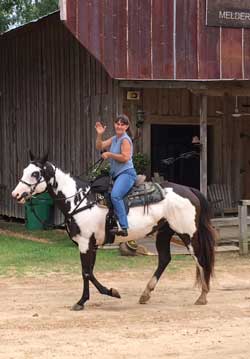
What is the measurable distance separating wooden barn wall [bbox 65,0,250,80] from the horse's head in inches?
222

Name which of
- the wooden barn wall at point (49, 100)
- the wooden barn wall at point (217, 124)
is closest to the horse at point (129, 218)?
the wooden barn wall at point (49, 100)

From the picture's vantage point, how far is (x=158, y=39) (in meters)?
14.4

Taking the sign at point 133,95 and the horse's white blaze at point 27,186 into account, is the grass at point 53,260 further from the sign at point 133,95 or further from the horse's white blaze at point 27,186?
the sign at point 133,95

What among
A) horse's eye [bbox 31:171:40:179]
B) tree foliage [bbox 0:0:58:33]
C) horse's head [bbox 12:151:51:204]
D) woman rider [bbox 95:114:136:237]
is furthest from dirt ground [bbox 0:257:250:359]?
tree foliage [bbox 0:0:58:33]

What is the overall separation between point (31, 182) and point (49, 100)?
30.9ft

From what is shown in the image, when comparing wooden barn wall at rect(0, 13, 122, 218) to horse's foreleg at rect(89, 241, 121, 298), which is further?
wooden barn wall at rect(0, 13, 122, 218)

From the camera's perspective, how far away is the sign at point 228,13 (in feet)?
48.8

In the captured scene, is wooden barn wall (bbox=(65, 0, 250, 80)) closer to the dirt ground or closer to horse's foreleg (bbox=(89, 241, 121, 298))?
the dirt ground

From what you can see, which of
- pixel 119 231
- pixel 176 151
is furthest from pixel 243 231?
pixel 119 231

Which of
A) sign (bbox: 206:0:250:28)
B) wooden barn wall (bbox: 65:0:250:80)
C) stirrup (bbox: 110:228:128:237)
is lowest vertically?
stirrup (bbox: 110:228:128:237)

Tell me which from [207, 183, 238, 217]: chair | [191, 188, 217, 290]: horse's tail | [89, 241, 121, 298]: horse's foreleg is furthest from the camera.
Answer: [207, 183, 238, 217]: chair

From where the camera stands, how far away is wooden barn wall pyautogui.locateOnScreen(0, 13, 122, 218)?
51.5 ft

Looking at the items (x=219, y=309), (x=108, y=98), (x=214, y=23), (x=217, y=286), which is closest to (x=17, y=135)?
(x=108, y=98)

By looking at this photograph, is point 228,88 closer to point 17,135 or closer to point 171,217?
point 171,217
